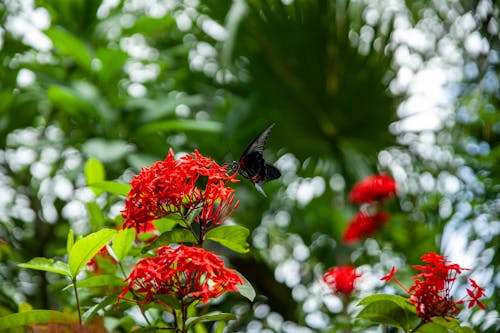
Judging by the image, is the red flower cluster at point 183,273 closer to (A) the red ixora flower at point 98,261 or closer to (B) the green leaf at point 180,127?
(A) the red ixora flower at point 98,261

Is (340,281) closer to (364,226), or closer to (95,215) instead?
(364,226)

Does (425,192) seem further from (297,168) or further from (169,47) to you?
(169,47)

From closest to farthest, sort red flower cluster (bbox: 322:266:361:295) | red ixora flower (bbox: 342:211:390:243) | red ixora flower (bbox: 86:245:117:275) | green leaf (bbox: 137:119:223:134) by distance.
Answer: red ixora flower (bbox: 86:245:117:275) → red flower cluster (bbox: 322:266:361:295) → green leaf (bbox: 137:119:223:134) → red ixora flower (bbox: 342:211:390:243)

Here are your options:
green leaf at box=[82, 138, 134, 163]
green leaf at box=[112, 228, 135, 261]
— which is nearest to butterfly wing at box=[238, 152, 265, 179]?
green leaf at box=[112, 228, 135, 261]

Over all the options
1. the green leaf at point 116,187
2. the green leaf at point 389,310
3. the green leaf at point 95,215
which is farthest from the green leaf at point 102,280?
the green leaf at point 389,310

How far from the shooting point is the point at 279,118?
2.43 metres

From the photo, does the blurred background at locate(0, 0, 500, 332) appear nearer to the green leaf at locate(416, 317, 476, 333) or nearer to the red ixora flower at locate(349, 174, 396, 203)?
the red ixora flower at locate(349, 174, 396, 203)

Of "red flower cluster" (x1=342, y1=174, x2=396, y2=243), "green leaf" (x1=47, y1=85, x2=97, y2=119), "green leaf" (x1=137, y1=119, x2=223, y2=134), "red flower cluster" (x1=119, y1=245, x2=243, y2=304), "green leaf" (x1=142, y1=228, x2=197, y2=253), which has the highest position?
"green leaf" (x1=47, y1=85, x2=97, y2=119)

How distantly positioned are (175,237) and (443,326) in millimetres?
433

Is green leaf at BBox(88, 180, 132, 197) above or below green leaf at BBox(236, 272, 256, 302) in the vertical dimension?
above

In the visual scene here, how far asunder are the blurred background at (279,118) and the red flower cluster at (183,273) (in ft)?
3.17

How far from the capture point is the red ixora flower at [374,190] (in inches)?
78.2

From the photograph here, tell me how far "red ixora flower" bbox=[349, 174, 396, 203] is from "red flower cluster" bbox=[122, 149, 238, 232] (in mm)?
1108

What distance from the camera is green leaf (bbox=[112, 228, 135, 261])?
1.09 metres
